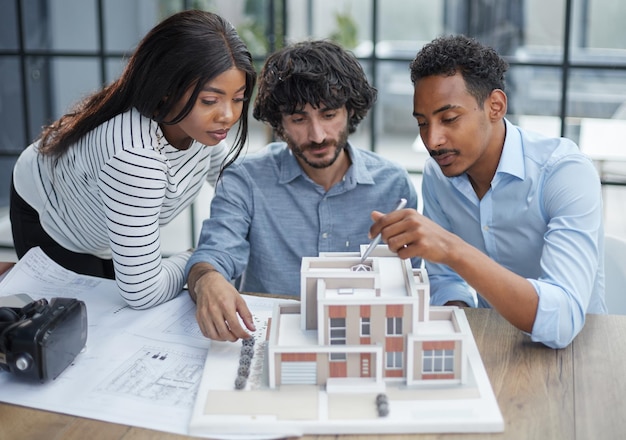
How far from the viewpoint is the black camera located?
1.18 meters

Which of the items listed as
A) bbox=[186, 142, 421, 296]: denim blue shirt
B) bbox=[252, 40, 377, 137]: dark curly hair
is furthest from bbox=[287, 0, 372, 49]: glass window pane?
bbox=[186, 142, 421, 296]: denim blue shirt

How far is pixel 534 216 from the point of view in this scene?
5.24ft

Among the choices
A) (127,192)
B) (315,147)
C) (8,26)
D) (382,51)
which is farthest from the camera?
(8,26)

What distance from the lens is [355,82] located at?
1.83m

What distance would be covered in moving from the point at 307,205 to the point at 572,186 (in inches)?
24.6

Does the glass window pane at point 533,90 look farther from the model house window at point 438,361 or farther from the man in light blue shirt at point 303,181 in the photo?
the model house window at point 438,361

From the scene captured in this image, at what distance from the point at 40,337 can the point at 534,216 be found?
3.26ft

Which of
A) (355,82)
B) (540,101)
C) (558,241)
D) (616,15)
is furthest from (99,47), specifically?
(558,241)

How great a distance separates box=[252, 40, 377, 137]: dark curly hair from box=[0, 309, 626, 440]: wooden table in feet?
2.13

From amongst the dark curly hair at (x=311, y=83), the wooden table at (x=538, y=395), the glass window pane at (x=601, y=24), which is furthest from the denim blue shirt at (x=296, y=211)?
the glass window pane at (x=601, y=24)

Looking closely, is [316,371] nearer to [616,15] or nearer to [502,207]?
[502,207]

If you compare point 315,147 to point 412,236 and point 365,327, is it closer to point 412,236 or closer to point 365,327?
point 412,236

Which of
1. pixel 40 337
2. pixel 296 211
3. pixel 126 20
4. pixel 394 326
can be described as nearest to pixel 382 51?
pixel 126 20

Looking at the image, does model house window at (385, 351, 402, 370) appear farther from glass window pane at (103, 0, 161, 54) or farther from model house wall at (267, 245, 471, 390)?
glass window pane at (103, 0, 161, 54)
